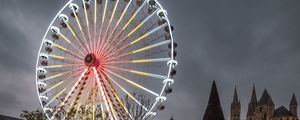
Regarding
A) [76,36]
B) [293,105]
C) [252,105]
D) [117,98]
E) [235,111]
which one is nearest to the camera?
[117,98]

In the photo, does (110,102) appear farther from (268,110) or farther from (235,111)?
(235,111)

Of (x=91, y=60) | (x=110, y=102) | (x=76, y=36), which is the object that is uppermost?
(x=76, y=36)

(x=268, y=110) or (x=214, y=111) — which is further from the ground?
(x=214, y=111)

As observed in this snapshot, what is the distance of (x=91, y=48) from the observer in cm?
3052

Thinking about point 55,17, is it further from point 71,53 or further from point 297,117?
point 297,117

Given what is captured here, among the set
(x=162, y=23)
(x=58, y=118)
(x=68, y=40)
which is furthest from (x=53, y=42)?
(x=162, y=23)

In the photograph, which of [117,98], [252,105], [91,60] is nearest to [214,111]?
[117,98]

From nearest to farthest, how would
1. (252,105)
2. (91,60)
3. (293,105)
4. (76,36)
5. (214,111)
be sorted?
(91,60) < (76,36) < (214,111) < (293,105) < (252,105)

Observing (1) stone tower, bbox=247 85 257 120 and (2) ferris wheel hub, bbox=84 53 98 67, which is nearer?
(2) ferris wheel hub, bbox=84 53 98 67

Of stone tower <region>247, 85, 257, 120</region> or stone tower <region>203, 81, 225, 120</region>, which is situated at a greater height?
stone tower <region>203, 81, 225, 120</region>

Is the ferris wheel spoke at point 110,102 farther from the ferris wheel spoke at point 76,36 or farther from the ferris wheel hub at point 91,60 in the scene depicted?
the ferris wheel spoke at point 76,36

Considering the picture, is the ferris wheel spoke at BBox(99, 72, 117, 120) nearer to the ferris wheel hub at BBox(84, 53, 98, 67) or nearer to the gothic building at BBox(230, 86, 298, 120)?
the ferris wheel hub at BBox(84, 53, 98, 67)

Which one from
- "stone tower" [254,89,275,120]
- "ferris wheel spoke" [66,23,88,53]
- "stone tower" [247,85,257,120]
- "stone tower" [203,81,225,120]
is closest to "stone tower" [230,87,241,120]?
"stone tower" [247,85,257,120]

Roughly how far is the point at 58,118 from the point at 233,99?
11179cm
